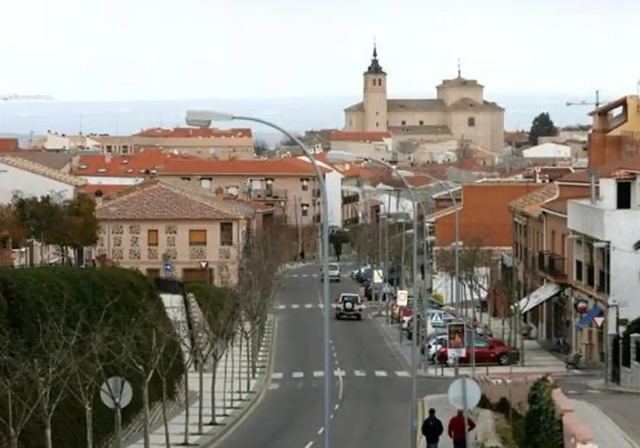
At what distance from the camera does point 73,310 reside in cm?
3606

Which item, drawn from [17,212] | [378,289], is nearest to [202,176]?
[378,289]

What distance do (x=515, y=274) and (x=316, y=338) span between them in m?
8.69

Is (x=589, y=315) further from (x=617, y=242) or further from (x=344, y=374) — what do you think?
(x=344, y=374)

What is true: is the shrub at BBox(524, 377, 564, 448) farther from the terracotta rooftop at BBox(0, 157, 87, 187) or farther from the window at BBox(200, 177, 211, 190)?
the window at BBox(200, 177, 211, 190)

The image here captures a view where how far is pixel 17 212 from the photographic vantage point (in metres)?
66.3

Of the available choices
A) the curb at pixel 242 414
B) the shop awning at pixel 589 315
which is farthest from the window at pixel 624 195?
the curb at pixel 242 414

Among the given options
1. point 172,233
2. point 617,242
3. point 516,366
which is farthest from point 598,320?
point 172,233

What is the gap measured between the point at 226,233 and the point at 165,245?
3.19 metres

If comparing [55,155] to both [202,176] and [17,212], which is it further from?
[17,212]

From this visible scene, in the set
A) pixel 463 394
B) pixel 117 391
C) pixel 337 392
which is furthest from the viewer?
pixel 337 392

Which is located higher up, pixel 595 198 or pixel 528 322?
pixel 595 198

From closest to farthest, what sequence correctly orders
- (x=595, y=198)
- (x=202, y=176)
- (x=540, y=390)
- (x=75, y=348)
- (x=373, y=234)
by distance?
(x=540, y=390) < (x=75, y=348) < (x=595, y=198) < (x=373, y=234) < (x=202, y=176)

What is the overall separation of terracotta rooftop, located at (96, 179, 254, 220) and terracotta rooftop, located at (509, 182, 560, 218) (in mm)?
17872

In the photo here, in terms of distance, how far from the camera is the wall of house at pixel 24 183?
90250mm
